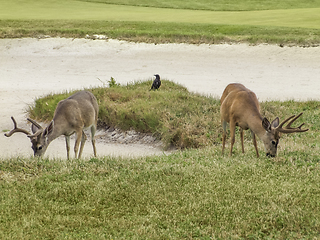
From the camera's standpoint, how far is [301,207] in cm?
584

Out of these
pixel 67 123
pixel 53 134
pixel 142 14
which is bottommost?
pixel 53 134

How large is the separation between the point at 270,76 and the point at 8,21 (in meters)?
14.9

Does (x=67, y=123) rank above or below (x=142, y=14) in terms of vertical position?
below

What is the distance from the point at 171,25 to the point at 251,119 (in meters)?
16.9

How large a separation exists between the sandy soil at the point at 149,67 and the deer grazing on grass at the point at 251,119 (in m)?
7.80

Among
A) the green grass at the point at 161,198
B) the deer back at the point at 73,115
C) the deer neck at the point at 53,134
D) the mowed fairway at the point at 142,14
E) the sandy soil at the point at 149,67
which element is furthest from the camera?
the mowed fairway at the point at 142,14

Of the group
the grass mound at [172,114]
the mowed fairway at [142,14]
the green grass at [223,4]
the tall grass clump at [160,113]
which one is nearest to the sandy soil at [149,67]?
the grass mound at [172,114]

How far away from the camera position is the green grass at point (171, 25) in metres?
21.5

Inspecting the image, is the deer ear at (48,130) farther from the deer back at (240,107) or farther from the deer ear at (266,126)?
the deer ear at (266,126)

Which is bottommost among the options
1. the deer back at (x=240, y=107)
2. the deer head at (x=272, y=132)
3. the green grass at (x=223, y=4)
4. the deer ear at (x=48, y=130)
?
the deer ear at (x=48, y=130)

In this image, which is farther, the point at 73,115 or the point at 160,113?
the point at 160,113

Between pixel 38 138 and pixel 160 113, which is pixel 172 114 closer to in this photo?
pixel 160 113

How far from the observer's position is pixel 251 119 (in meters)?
7.94

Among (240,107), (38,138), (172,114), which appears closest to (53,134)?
(38,138)
